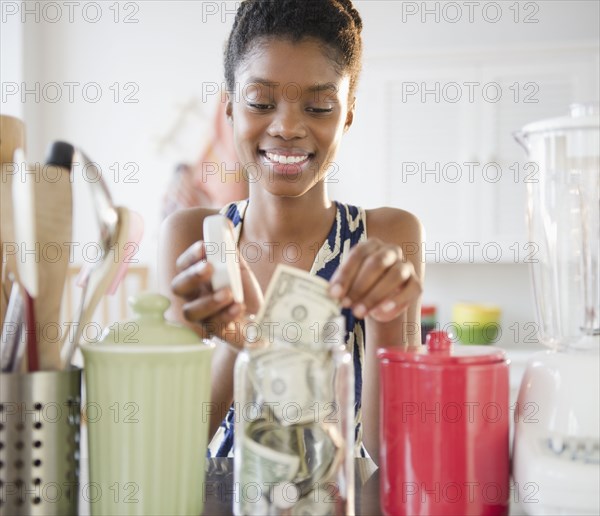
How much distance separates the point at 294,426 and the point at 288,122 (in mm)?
493

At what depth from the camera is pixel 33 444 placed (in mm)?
546

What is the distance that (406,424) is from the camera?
1.92 feet

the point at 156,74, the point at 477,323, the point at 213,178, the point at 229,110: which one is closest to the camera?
the point at 229,110

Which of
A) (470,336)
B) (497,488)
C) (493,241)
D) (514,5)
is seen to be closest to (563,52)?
(514,5)

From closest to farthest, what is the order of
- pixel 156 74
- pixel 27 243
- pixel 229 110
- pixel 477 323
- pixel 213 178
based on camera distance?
pixel 27 243, pixel 229 110, pixel 477 323, pixel 213 178, pixel 156 74

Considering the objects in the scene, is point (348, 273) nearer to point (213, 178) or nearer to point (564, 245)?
point (564, 245)

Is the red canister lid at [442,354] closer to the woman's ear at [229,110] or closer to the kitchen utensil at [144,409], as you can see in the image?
the kitchen utensil at [144,409]

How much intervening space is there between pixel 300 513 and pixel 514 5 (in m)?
2.95

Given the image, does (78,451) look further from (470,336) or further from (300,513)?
(470,336)

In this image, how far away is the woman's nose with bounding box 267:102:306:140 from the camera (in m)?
0.94

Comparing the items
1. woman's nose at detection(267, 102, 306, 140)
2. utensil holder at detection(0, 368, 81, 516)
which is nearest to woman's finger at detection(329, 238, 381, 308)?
utensil holder at detection(0, 368, 81, 516)

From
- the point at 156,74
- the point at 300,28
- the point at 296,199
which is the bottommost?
the point at 296,199

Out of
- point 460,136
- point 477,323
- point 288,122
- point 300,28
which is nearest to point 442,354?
point 288,122

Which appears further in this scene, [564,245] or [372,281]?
[564,245]
